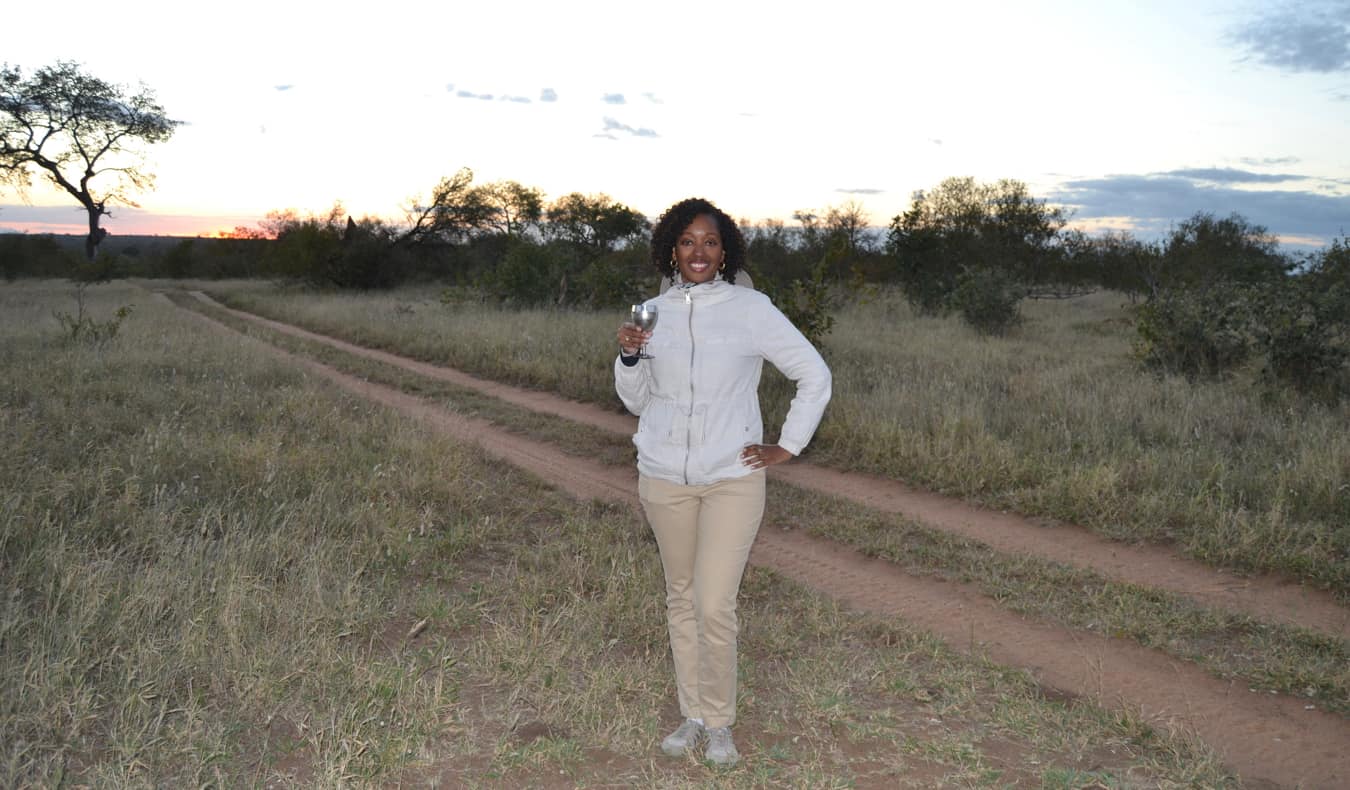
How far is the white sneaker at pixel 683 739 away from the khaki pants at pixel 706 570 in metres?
0.06

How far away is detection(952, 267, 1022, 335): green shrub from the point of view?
55.2ft

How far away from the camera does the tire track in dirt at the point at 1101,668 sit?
330 centimetres

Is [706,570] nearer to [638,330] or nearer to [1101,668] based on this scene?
[638,330]

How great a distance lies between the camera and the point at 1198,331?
10.6 metres

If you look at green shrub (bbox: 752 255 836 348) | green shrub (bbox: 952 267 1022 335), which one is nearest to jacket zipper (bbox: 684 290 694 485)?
green shrub (bbox: 752 255 836 348)

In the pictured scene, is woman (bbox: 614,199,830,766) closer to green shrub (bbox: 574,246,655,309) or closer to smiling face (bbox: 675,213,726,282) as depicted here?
smiling face (bbox: 675,213,726,282)

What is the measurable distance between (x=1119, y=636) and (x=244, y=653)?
12.9 feet

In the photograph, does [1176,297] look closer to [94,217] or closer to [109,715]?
[109,715]

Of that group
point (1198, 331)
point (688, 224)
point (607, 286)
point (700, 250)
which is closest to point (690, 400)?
point (700, 250)

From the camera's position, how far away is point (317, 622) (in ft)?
13.2

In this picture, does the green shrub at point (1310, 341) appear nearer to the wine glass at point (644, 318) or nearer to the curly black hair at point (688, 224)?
the curly black hair at point (688, 224)

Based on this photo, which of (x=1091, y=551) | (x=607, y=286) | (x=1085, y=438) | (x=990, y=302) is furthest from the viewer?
(x=607, y=286)

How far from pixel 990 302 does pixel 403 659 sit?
15.0m

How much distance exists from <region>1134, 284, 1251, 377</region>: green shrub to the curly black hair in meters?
9.09
